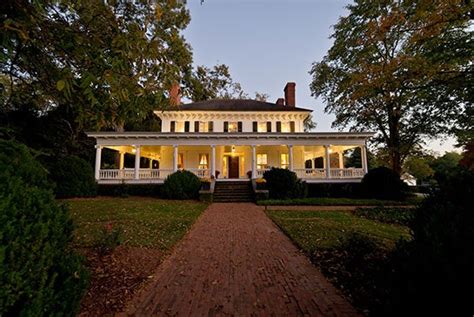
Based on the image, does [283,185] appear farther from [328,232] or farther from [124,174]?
[124,174]

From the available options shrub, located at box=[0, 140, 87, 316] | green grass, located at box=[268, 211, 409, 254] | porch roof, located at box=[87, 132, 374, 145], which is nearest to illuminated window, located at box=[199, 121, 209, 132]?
porch roof, located at box=[87, 132, 374, 145]

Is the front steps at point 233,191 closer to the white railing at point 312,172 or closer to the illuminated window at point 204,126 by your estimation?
the white railing at point 312,172

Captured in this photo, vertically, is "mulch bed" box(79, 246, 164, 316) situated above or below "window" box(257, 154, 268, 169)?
below

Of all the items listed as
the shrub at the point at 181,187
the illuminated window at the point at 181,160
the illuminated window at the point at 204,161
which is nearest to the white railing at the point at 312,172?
the illuminated window at the point at 204,161

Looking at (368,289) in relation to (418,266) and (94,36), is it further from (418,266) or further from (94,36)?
(94,36)

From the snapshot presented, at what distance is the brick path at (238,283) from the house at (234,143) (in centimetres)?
1225

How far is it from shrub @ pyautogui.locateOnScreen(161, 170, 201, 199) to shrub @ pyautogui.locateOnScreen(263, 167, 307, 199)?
500cm

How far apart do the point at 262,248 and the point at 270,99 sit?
110 ft

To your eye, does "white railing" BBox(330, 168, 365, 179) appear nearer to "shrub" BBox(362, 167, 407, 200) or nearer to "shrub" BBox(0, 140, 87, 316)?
"shrub" BBox(362, 167, 407, 200)

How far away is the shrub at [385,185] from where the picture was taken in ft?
50.5

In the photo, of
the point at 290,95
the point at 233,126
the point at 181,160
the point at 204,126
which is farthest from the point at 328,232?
the point at 290,95

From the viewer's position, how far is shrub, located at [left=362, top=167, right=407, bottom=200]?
50.5 feet

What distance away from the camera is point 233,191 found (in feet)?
55.4

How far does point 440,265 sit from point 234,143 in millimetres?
17230
